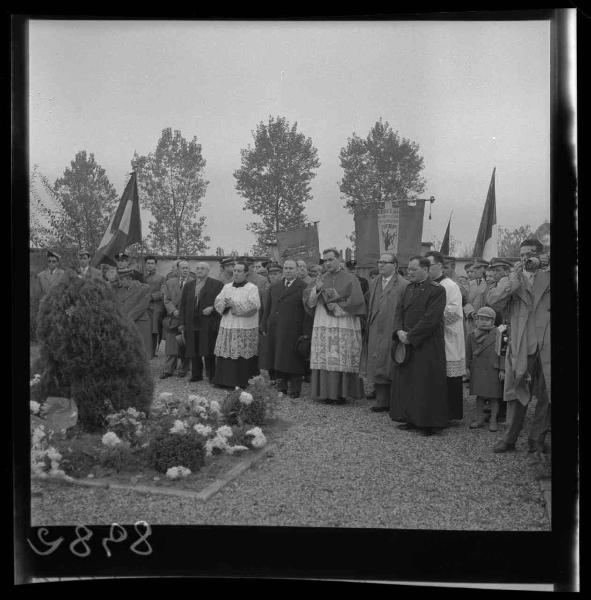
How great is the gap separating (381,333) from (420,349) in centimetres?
36

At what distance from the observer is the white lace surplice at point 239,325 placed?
205 inches

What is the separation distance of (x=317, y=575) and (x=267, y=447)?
1007 mm

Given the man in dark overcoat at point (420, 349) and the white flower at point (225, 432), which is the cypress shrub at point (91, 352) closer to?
the white flower at point (225, 432)

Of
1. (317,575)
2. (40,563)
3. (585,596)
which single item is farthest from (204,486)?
(585,596)

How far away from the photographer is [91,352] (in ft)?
16.0

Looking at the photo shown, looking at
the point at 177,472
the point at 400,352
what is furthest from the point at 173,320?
the point at 400,352

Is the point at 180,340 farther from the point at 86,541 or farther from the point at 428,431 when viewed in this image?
the point at 428,431

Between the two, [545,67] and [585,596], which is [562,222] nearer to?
[545,67]

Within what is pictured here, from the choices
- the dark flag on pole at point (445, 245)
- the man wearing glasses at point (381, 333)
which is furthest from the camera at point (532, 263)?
the man wearing glasses at point (381, 333)

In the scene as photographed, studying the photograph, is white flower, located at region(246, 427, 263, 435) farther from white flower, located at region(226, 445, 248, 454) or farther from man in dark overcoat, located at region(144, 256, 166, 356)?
man in dark overcoat, located at region(144, 256, 166, 356)

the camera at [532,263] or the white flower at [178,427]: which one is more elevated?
the camera at [532,263]

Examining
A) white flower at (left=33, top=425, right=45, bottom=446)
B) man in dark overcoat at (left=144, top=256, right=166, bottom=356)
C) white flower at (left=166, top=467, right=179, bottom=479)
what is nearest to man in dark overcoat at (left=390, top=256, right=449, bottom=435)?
white flower at (left=166, top=467, right=179, bottom=479)

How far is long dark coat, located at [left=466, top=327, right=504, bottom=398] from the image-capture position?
506 centimetres

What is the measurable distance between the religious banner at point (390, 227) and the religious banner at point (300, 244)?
0.33 meters
